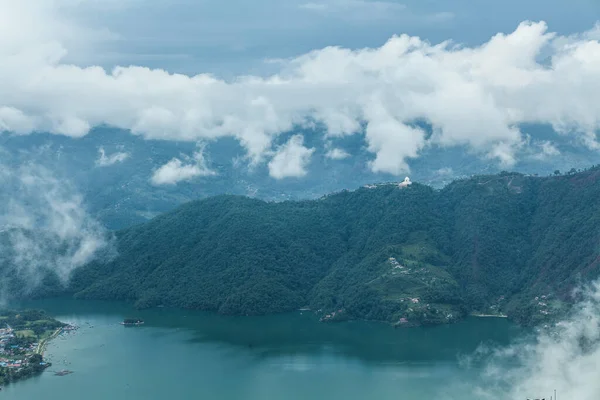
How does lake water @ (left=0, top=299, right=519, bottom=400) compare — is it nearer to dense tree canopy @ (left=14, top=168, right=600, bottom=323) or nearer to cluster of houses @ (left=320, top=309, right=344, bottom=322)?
cluster of houses @ (left=320, top=309, right=344, bottom=322)

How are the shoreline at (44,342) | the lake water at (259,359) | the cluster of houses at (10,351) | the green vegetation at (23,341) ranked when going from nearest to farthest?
the lake water at (259,359) < the green vegetation at (23,341) < the cluster of houses at (10,351) < the shoreline at (44,342)

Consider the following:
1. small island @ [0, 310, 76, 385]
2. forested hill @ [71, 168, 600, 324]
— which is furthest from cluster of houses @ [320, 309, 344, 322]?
small island @ [0, 310, 76, 385]

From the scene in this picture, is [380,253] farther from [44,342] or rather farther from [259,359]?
[44,342]

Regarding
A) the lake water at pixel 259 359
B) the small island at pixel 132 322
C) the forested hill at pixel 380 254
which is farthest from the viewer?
the small island at pixel 132 322

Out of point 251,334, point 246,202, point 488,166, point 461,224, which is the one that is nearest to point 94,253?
point 246,202

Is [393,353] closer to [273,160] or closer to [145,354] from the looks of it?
[145,354]

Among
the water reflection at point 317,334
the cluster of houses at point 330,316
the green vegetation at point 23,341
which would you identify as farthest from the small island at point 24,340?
the cluster of houses at point 330,316

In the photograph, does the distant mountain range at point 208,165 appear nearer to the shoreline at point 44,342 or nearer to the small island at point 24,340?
the small island at point 24,340
